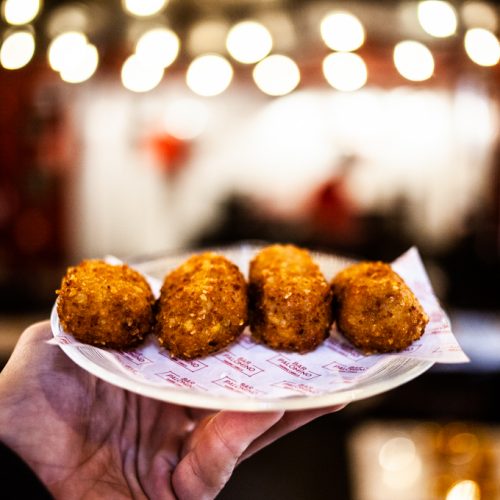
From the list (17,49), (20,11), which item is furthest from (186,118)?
(20,11)

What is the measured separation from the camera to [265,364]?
86.2 inches

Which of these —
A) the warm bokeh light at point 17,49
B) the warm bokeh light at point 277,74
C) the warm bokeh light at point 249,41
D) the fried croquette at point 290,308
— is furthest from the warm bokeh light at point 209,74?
the fried croquette at point 290,308

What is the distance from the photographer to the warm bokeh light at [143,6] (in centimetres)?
522

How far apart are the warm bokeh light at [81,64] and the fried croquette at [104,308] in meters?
4.07

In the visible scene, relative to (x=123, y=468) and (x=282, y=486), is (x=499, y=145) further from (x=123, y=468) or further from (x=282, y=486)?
(x=123, y=468)

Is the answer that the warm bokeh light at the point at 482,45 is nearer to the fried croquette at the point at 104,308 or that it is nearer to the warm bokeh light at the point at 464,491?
the warm bokeh light at the point at 464,491

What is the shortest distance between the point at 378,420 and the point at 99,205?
6591 millimetres

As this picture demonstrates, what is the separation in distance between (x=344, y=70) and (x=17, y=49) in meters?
3.46

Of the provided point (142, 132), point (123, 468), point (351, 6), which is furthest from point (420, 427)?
point (142, 132)

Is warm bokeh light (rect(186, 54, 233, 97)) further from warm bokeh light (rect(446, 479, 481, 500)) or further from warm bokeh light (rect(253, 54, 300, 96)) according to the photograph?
warm bokeh light (rect(446, 479, 481, 500))

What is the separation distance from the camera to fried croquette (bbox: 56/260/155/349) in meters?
2.11

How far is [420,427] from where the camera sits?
17.0 ft

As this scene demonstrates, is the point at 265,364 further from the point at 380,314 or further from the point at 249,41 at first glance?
the point at 249,41

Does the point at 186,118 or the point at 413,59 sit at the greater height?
the point at 413,59
